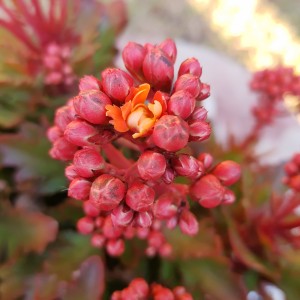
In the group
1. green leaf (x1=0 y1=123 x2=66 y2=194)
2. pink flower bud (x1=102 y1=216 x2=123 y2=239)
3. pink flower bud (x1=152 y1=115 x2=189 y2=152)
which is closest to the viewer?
pink flower bud (x1=152 y1=115 x2=189 y2=152)

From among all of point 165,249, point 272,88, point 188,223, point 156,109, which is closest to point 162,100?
point 156,109

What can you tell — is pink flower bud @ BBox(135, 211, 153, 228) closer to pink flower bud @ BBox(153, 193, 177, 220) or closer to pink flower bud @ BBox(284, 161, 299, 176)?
pink flower bud @ BBox(153, 193, 177, 220)

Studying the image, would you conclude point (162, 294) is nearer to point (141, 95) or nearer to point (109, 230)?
point (109, 230)

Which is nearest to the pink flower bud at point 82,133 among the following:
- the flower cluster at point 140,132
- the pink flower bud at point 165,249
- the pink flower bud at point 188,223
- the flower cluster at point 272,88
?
the flower cluster at point 140,132

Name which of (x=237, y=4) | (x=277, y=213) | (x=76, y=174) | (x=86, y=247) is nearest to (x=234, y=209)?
(x=277, y=213)

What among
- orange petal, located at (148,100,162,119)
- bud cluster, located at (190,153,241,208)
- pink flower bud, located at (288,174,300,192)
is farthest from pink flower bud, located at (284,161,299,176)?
orange petal, located at (148,100,162,119)

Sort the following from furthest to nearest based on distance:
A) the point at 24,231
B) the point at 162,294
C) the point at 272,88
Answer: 1. the point at 272,88
2. the point at 24,231
3. the point at 162,294
